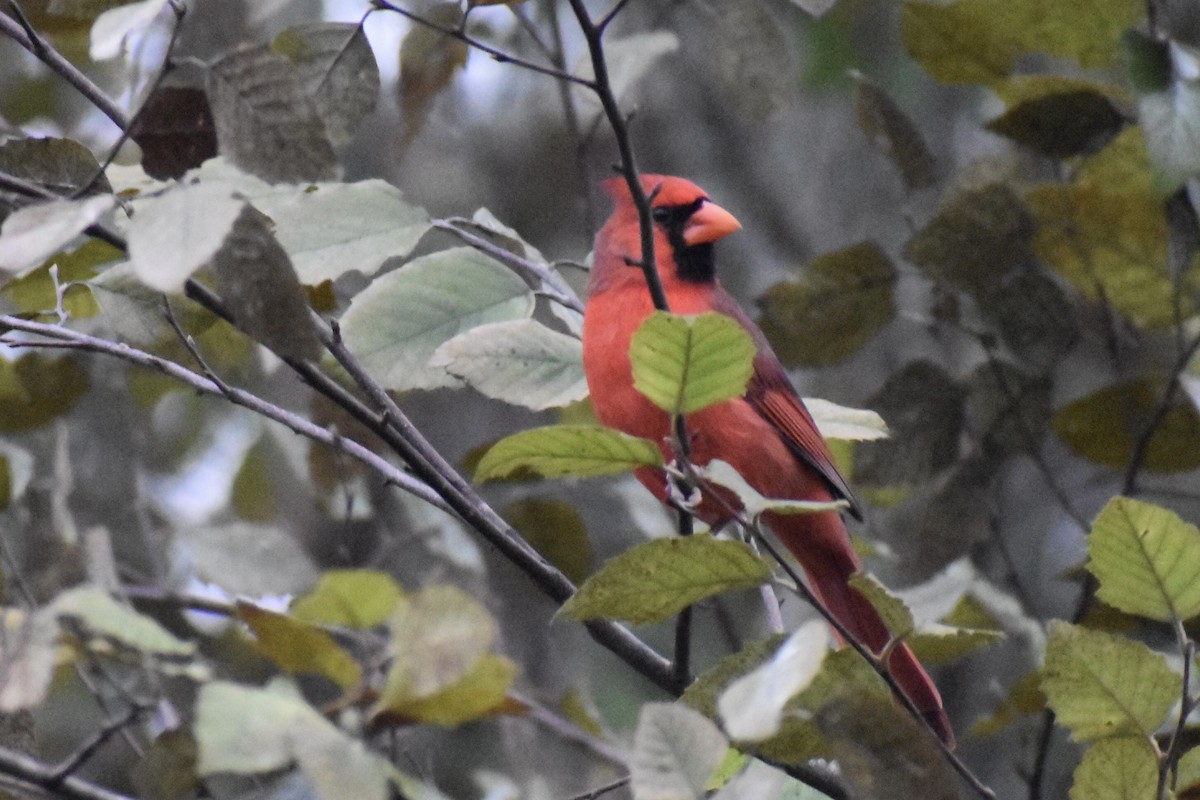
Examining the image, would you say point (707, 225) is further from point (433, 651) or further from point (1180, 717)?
point (433, 651)

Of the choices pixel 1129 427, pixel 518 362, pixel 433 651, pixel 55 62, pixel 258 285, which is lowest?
pixel 1129 427

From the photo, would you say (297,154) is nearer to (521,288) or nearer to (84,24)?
(521,288)

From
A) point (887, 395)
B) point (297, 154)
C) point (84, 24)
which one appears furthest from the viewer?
point (887, 395)

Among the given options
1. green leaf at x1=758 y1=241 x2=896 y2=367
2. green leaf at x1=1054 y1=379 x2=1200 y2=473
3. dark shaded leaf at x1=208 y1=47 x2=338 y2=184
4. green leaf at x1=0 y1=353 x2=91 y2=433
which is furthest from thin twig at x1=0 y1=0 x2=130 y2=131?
green leaf at x1=1054 y1=379 x2=1200 y2=473

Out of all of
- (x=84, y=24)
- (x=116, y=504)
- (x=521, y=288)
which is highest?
(x=84, y=24)

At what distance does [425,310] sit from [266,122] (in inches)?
18.3

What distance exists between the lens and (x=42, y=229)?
102 centimetres

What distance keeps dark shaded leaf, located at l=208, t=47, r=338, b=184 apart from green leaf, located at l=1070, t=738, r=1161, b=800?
78cm

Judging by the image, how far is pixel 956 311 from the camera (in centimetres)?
242

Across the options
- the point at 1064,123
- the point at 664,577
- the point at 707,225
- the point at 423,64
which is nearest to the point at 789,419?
the point at 707,225

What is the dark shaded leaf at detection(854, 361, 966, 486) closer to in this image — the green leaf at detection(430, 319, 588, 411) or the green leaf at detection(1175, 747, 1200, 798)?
the green leaf at detection(430, 319, 588, 411)

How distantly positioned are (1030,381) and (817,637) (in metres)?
1.52

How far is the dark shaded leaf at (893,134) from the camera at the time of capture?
92.4 inches

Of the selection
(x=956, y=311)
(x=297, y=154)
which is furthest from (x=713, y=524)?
(x=297, y=154)
